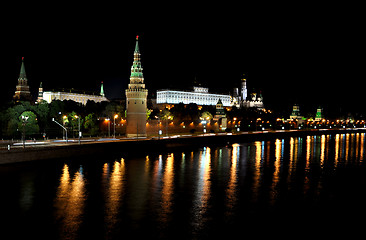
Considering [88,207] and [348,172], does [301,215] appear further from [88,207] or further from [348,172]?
[348,172]

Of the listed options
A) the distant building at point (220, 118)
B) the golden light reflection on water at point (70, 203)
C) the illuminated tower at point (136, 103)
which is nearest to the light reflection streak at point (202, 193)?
the golden light reflection on water at point (70, 203)

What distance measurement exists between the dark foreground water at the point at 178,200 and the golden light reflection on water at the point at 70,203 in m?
0.04

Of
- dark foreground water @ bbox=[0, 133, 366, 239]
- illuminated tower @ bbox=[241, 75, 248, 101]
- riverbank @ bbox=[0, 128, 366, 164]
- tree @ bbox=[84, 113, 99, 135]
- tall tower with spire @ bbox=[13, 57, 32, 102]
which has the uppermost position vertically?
illuminated tower @ bbox=[241, 75, 248, 101]

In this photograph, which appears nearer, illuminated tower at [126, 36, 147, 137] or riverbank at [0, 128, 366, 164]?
riverbank at [0, 128, 366, 164]

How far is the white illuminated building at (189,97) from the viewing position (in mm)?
143375

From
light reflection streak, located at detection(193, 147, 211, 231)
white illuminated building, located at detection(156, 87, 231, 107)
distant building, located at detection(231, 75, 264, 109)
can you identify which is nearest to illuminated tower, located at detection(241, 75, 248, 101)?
distant building, located at detection(231, 75, 264, 109)

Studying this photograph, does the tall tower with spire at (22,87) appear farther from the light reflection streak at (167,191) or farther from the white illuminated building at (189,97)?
the white illuminated building at (189,97)

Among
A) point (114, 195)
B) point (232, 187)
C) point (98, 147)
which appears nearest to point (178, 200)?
point (114, 195)

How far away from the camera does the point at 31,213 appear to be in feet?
63.4

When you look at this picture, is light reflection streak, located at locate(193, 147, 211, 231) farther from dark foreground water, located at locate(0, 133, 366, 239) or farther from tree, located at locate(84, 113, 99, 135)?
tree, located at locate(84, 113, 99, 135)

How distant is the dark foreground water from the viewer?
1692 centimetres

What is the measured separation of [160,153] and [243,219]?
91.6 feet

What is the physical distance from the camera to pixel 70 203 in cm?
2109

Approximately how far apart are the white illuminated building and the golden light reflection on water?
114 metres
